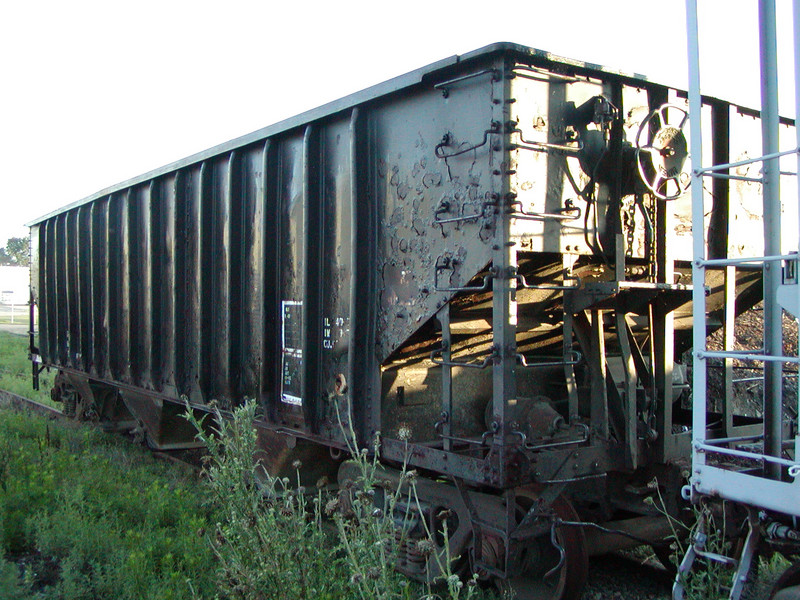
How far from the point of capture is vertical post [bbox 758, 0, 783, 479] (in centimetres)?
364

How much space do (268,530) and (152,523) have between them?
10.6 feet

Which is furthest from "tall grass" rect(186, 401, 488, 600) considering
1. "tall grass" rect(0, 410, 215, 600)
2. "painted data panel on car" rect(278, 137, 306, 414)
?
"painted data panel on car" rect(278, 137, 306, 414)

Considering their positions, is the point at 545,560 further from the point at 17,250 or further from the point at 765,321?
the point at 17,250

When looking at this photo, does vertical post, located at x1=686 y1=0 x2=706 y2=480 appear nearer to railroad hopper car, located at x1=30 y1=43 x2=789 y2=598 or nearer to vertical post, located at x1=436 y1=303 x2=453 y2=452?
railroad hopper car, located at x1=30 y1=43 x2=789 y2=598

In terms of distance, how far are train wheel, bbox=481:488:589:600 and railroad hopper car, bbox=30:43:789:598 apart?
0.6 inches

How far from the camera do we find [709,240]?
5.90 metres

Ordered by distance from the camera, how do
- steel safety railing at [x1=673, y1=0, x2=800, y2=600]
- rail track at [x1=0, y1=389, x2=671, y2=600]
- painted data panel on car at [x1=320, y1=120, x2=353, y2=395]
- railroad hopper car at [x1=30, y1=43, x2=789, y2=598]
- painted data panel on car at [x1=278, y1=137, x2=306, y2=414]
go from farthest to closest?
1. painted data panel on car at [x1=278, y1=137, x2=306, y2=414]
2. painted data panel on car at [x1=320, y1=120, x2=353, y2=395]
3. rail track at [x1=0, y1=389, x2=671, y2=600]
4. railroad hopper car at [x1=30, y1=43, x2=789, y2=598]
5. steel safety railing at [x1=673, y1=0, x2=800, y2=600]

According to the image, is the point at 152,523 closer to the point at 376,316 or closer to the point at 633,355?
the point at 376,316

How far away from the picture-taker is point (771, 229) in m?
3.71

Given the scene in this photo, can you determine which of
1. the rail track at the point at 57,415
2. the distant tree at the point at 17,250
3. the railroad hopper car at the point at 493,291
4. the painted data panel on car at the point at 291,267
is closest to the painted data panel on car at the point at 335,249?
the railroad hopper car at the point at 493,291

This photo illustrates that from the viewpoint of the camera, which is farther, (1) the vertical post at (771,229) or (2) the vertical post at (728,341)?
(2) the vertical post at (728,341)

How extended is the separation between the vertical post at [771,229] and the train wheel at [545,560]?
1.70m

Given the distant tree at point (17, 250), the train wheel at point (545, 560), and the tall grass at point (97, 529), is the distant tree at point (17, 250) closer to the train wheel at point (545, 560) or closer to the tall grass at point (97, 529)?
the tall grass at point (97, 529)

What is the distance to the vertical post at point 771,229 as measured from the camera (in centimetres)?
364
